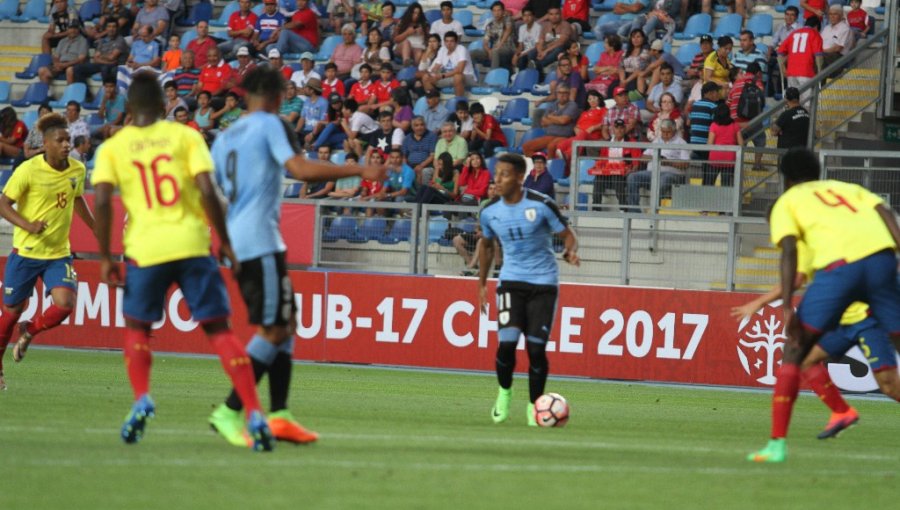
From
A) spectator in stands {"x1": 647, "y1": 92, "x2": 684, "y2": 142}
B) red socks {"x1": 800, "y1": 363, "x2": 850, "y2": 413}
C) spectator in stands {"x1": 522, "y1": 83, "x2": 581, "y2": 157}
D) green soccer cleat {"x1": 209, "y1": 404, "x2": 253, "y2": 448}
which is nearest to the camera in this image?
green soccer cleat {"x1": 209, "y1": 404, "x2": 253, "y2": 448}

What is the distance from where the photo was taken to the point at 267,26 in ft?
93.4

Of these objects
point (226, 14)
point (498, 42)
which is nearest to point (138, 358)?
point (498, 42)

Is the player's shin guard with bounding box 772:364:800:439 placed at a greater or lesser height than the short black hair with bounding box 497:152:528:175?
lesser

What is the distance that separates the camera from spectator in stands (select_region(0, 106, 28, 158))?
26406mm

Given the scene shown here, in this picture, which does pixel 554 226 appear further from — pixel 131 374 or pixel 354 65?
pixel 354 65

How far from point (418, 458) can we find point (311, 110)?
17.8 metres

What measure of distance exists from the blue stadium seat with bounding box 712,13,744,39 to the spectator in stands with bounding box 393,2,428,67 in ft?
17.5

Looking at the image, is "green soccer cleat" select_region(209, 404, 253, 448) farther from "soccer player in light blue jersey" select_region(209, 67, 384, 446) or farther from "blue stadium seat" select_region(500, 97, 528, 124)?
"blue stadium seat" select_region(500, 97, 528, 124)

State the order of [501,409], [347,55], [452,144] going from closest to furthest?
1. [501,409]
2. [452,144]
3. [347,55]

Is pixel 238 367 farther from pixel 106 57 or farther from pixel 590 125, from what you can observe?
pixel 106 57

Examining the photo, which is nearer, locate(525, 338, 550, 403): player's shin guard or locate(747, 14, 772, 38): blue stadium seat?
locate(525, 338, 550, 403): player's shin guard

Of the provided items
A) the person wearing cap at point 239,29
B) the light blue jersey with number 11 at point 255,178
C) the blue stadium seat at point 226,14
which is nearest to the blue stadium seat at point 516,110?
the person wearing cap at point 239,29

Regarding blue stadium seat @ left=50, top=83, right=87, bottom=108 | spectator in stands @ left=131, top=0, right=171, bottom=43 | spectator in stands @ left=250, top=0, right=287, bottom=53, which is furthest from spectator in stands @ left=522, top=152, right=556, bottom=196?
blue stadium seat @ left=50, top=83, right=87, bottom=108

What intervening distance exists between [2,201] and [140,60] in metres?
15.0
